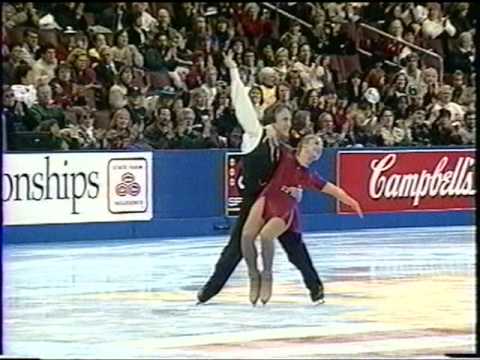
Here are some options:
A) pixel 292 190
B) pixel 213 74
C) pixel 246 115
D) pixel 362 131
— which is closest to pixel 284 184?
pixel 292 190

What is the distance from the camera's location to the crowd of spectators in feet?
62.6

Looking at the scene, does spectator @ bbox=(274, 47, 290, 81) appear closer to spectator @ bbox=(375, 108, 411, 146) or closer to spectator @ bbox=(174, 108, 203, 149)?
spectator @ bbox=(174, 108, 203, 149)

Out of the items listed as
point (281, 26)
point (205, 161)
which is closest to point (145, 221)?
point (205, 161)

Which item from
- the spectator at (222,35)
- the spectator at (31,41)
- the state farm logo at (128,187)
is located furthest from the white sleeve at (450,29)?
the spectator at (31,41)

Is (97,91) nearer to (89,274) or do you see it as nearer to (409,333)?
(89,274)

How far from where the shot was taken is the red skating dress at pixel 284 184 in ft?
39.5

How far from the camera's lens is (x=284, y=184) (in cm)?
1204

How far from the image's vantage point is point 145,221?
1975cm

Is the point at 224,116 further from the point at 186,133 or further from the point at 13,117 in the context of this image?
the point at 13,117

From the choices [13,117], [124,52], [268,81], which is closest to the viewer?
[13,117]

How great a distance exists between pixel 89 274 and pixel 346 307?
3644mm

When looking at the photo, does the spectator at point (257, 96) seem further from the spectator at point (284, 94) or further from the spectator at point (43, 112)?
the spectator at point (43, 112)

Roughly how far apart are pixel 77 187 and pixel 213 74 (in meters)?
2.38

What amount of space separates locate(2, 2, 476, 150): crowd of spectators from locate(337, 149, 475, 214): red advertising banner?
0.82 feet
